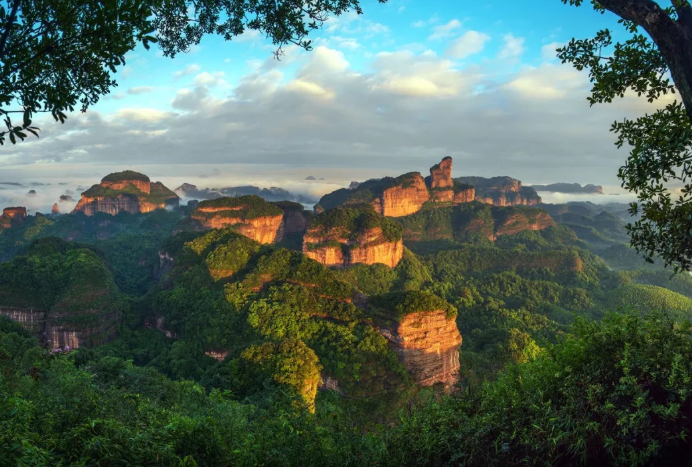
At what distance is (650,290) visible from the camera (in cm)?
7644

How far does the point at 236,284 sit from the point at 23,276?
23.8m

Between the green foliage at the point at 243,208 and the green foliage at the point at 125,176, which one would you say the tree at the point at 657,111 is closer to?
the green foliage at the point at 243,208

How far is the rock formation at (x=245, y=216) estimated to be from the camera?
8056 cm

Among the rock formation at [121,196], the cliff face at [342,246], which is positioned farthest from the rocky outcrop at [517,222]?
the rock formation at [121,196]

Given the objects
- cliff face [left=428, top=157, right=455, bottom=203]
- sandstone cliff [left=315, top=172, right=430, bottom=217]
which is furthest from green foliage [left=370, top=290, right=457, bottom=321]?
cliff face [left=428, top=157, right=455, bottom=203]

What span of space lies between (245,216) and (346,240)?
24082 millimetres

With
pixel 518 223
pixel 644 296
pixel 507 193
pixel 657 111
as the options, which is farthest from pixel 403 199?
pixel 657 111

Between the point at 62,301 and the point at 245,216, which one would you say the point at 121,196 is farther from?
the point at 62,301

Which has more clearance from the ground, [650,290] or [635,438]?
[635,438]

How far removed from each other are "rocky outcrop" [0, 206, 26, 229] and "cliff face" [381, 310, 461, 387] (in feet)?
417

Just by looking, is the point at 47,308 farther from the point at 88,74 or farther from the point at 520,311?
the point at 520,311

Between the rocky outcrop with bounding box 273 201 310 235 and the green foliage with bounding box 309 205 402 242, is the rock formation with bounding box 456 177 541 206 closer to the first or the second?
the rocky outcrop with bounding box 273 201 310 235

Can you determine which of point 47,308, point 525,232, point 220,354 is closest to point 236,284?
point 220,354

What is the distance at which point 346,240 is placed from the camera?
237 feet
